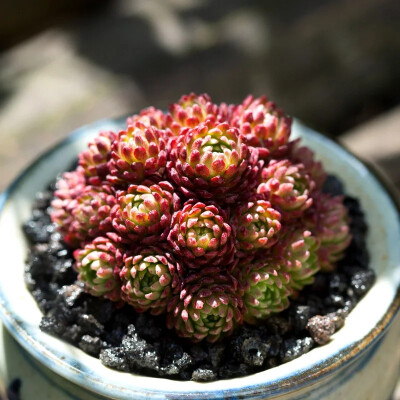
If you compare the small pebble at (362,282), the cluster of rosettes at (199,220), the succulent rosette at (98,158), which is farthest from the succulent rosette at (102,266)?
the small pebble at (362,282)

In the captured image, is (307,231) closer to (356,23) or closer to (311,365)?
(311,365)

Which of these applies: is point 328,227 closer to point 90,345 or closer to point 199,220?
point 199,220

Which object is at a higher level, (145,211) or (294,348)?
(145,211)

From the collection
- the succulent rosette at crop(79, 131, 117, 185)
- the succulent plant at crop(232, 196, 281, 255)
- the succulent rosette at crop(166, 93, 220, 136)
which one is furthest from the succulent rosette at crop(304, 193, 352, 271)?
the succulent rosette at crop(79, 131, 117, 185)

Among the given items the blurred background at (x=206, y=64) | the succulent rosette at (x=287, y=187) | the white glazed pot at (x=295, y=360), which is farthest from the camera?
the blurred background at (x=206, y=64)

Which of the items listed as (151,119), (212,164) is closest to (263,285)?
(212,164)

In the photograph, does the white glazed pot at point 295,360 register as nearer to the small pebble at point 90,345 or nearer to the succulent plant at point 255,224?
the small pebble at point 90,345
